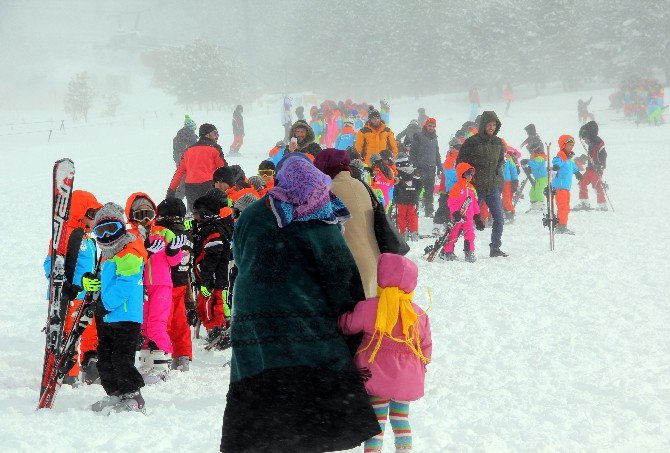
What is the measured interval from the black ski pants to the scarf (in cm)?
224

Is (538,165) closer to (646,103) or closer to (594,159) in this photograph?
(594,159)

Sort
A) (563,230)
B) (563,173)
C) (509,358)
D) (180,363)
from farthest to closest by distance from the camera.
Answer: (563,230) < (563,173) < (509,358) < (180,363)

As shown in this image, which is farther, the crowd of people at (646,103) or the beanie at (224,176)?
the crowd of people at (646,103)

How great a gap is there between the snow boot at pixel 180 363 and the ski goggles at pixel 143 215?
47.7 inches

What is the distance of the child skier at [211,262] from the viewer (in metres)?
6.47

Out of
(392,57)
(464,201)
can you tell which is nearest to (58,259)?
(464,201)

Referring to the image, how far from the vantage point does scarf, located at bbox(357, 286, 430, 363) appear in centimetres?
341

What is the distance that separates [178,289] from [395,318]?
3.26 meters

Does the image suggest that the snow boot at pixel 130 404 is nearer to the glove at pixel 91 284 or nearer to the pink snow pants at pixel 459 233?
the glove at pixel 91 284

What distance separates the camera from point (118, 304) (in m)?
5.08

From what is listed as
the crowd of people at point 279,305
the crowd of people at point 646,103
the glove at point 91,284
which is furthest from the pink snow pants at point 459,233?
the crowd of people at point 646,103

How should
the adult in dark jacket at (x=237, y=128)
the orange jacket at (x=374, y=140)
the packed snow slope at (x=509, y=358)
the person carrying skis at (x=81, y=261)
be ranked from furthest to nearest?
the adult in dark jacket at (x=237, y=128) < the orange jacket at (x=374, y=140) < the person carrying skis at (x=81, y=261) < the packed snow slope at (x=509, y=358)

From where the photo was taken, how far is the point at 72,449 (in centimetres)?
444

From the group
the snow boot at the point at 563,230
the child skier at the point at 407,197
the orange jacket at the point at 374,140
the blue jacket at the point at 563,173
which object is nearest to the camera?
the child skier at the point at 407,197
